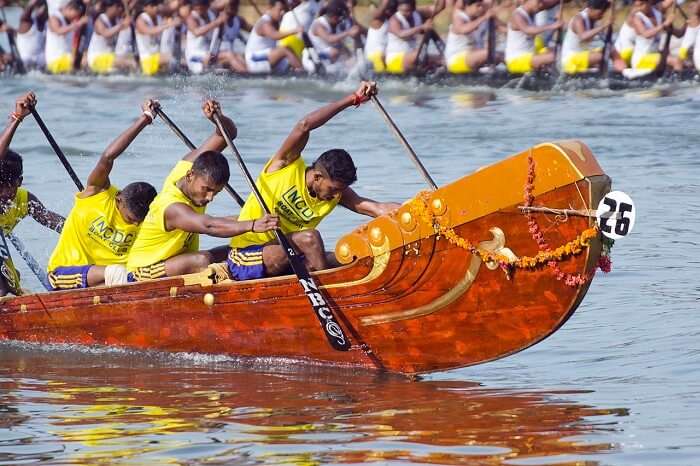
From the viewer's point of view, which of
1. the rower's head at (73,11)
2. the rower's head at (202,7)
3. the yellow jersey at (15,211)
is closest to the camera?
the yellow jersey at (15,211)

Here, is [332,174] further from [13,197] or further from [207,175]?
[13,197]

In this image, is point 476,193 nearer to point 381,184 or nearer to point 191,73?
point 381,184

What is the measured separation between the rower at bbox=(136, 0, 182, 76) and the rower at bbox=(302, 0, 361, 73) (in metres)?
2.87

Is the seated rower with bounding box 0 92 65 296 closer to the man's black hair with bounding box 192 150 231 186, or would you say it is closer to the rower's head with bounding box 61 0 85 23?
the man's black hair with bounding box 192 150 231 186

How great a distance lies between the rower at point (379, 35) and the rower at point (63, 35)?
5.46m

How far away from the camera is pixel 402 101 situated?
853 inches

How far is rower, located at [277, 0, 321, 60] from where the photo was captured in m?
22.8

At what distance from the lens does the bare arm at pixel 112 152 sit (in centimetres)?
884

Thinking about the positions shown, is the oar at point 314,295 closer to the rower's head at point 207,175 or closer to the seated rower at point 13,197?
the rower's head at point 207,175

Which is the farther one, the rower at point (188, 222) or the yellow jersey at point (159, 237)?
the yellow jersey at point (159, 237)

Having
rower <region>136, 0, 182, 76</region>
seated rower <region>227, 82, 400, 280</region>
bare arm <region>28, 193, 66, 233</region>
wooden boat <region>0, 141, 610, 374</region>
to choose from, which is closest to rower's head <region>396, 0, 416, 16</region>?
rower <region>136, 0, 182, 76</region>

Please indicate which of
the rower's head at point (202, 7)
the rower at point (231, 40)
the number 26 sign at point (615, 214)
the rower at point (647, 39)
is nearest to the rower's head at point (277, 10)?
the rower at point (231, 40)

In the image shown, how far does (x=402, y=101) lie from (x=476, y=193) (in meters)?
14.2

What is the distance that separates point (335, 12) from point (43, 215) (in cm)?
1349
